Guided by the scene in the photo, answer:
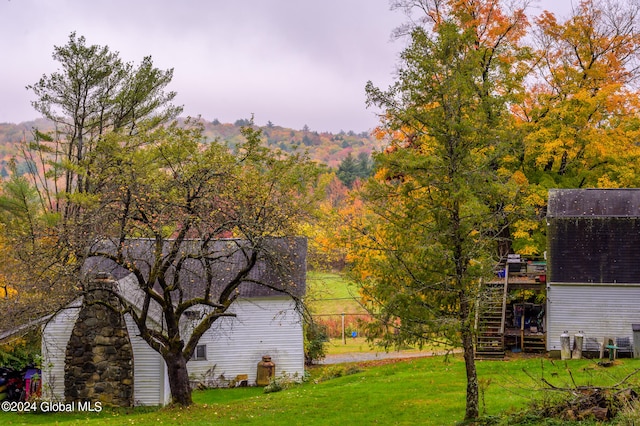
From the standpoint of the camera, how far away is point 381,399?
2155cm

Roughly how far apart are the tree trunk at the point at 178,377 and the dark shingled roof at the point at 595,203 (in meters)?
16.3

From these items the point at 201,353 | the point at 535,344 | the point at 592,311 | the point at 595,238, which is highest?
the point at 595,238

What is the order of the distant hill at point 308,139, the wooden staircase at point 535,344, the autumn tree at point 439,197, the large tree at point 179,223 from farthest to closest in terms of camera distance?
1. the distant hill at point 308,139
2. the wooden staircase at point 535,344
3. the large tree at point 179,223
4. the autumn tree at point 439,197

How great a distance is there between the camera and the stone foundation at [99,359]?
23.6 metres

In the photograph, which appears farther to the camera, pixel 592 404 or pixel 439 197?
pixel 439 197

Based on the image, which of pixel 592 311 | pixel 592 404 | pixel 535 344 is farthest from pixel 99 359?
pixel 592 311

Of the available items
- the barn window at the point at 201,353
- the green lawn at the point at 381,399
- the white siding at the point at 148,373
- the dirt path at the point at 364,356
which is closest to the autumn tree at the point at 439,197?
the green lawn at the point at 381,399

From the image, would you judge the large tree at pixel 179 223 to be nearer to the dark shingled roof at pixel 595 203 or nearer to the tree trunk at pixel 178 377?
A: the tree trunk at pixel 178 377

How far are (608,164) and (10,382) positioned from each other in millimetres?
27645

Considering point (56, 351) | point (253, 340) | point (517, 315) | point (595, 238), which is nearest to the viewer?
point (56, 351)

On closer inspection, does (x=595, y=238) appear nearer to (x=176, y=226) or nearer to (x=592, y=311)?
(x=592, y=311)

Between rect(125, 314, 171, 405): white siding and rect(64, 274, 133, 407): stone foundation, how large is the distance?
63 centimetres

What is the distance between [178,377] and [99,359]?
13.9 ft

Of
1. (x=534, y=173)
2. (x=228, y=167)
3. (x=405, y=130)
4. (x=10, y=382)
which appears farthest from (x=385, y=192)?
(x=534, y=173)
